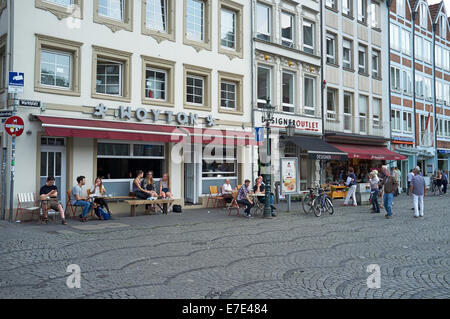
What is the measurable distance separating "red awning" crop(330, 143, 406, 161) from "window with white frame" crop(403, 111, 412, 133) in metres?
4.40

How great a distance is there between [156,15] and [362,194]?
11.9 m

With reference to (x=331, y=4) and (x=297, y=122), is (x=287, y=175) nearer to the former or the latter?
(x=297, y=122)

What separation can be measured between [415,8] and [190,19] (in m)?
22.8

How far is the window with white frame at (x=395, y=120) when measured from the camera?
2985 centimetres

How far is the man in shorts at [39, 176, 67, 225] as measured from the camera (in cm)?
1194

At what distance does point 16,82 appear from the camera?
11789mm

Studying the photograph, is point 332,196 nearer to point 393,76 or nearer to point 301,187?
point 301,187

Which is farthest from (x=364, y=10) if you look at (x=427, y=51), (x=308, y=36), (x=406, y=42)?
(x=427, y=51)

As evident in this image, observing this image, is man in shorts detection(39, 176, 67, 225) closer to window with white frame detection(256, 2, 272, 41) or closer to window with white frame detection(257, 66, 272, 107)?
window with white frame detection(257, 66, 272, 107)

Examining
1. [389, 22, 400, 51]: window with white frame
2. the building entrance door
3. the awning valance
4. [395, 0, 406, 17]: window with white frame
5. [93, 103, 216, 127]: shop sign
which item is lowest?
the building entrance door

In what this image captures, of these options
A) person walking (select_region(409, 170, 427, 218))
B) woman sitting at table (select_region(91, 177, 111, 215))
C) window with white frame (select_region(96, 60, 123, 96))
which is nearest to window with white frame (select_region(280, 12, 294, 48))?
window with white frame (select_region(96, 60, 123, 96))

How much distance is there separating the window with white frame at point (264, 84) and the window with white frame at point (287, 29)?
2114 millimetres

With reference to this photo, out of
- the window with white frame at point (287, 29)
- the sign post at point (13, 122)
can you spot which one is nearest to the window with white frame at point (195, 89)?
the window with white frame at point (287, 29)

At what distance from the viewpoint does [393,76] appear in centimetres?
3036
